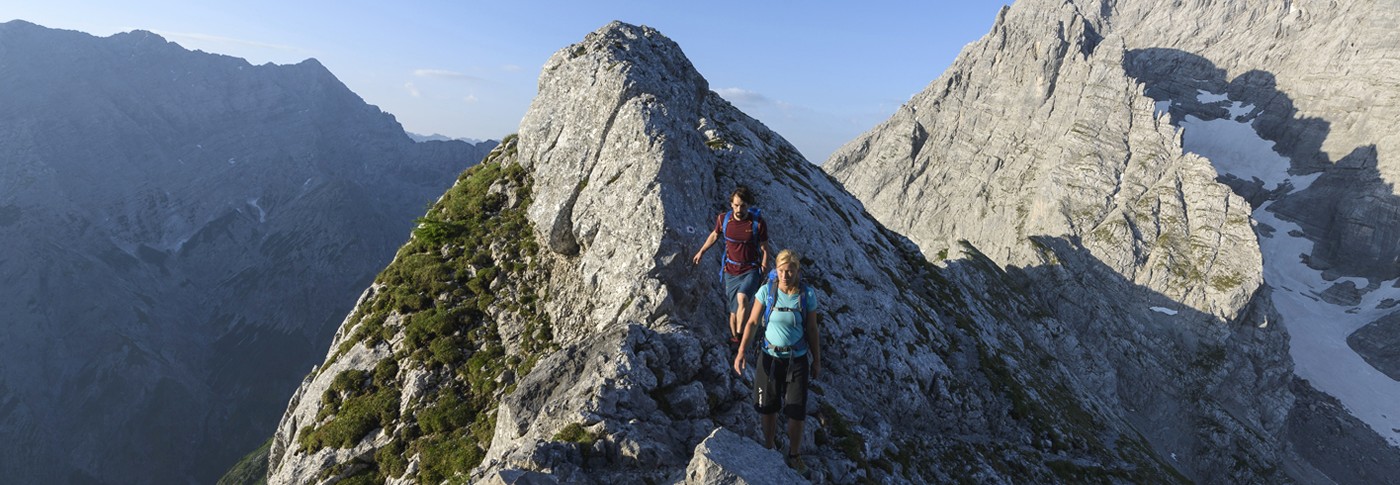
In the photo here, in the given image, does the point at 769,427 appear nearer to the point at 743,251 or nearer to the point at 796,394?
the point at 796,394

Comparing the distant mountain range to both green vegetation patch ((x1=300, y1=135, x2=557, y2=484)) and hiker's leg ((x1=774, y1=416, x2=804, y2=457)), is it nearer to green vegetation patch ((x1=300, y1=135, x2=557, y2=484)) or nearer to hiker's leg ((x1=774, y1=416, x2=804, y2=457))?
green vegetation patch ((x1=300, y1=135, x2=557, y2=484))

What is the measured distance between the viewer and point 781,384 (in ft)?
44.4

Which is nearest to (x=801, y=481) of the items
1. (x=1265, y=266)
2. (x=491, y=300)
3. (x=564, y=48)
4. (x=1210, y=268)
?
(x=491, y=300)

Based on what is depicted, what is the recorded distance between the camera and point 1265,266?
184m

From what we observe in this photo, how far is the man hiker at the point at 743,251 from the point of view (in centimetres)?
1644

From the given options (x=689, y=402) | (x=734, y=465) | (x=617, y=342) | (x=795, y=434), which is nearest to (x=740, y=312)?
(x=689, y=402)

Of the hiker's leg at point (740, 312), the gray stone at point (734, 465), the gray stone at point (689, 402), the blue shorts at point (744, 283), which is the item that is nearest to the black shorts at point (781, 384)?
the gray stone at point (734, 465)

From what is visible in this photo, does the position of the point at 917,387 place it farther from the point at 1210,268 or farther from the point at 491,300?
the point at 1210,268

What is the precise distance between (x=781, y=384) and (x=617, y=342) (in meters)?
5.87

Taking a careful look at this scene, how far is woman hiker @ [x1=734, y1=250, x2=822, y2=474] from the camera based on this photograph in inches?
491

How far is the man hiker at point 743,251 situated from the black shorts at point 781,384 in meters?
2.83

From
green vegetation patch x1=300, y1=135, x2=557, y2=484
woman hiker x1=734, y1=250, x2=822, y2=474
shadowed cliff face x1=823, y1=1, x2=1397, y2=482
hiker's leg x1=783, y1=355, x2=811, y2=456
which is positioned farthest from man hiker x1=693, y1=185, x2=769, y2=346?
shadowed cliff face x1=823, y1=1, x2=1397, y2=482

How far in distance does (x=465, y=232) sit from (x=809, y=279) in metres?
17.0

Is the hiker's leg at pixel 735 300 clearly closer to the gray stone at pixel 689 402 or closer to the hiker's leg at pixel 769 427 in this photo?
the gray stone at pixel 689 402
